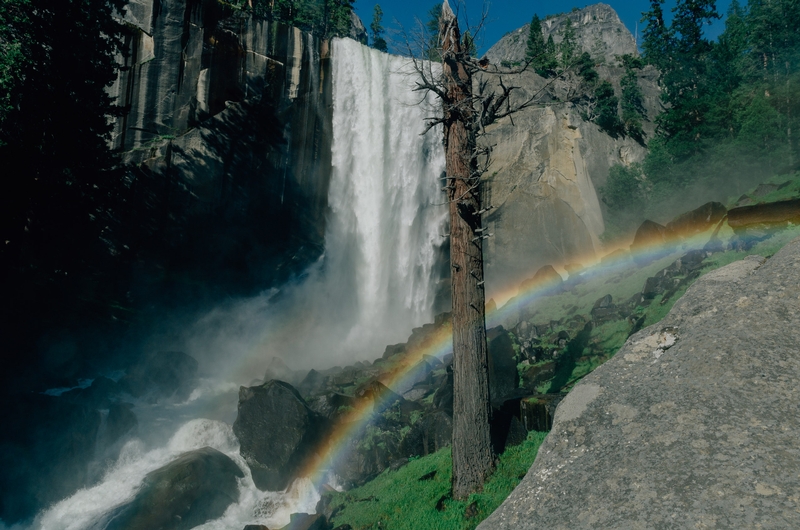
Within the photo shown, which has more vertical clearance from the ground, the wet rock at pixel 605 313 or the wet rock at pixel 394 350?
the wet rock at pixel 605 313

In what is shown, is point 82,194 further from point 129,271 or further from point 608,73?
point 608,73

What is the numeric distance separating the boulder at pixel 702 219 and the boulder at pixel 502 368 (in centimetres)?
1074

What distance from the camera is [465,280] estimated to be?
783 cm

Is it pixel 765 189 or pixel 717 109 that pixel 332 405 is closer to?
pixel 765 189

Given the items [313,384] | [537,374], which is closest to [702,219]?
[537,374]

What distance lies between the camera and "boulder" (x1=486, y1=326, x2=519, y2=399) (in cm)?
1191

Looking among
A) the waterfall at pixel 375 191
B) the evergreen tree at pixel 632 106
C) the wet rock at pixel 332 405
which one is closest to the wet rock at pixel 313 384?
the wet rock at pixel 332 405

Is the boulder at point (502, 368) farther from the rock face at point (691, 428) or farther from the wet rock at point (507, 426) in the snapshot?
the rock face at point (691, 428)

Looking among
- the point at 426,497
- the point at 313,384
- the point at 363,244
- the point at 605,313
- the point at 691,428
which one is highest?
the point at 363,244

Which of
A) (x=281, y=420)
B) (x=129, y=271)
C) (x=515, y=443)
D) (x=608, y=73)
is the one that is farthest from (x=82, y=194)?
(x=608, y=73)

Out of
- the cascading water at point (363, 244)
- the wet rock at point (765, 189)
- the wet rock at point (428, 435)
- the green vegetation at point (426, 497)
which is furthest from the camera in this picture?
the cascading water at point (363, 244)

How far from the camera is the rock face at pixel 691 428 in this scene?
2555 millimetres

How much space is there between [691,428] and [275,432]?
11.7m

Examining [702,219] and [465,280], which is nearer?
[465,280]
